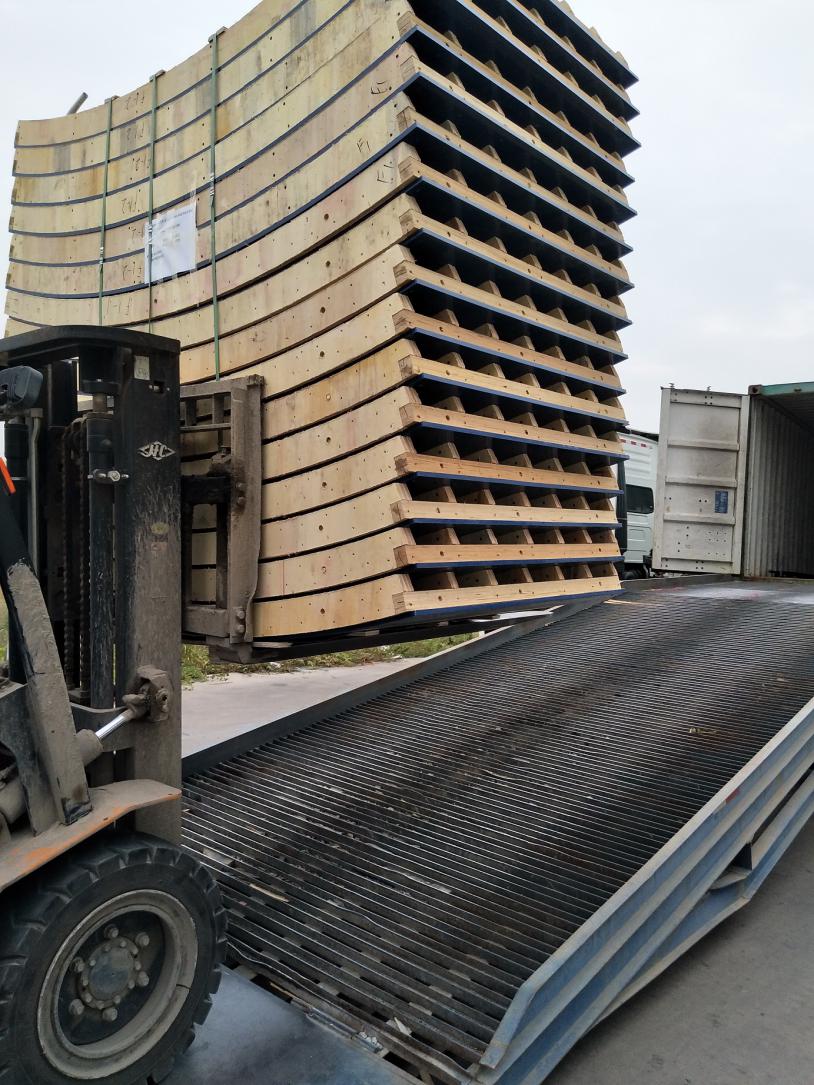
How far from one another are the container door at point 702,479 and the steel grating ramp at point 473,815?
273 centimetres

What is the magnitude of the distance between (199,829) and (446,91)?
310 centimetres

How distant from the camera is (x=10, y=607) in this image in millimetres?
2070

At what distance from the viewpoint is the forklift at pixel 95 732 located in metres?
1.91

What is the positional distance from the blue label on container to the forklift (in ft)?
22.4

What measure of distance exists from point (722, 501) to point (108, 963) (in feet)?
24.2

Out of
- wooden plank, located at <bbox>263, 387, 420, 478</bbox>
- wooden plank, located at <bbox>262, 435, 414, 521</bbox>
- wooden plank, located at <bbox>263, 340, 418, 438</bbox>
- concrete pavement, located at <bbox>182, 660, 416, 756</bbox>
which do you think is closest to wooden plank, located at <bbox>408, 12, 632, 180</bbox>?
wooden plank, located at <bbox>263, 340, 418, 438</bbox>

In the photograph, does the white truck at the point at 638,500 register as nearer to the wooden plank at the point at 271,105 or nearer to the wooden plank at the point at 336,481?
the wooden plank at the point at 271,105

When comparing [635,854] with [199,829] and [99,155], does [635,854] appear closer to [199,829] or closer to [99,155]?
[199,829]

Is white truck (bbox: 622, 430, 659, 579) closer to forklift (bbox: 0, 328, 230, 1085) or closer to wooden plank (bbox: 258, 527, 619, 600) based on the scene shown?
wooden plank (bbox: 258, 527, 619, 600)

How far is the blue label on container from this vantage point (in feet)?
26.6

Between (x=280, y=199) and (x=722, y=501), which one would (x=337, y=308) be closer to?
(x=280, y=199)

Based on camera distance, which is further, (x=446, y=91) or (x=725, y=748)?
(x=725, y=748)

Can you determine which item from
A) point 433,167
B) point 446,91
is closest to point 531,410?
point 433,167

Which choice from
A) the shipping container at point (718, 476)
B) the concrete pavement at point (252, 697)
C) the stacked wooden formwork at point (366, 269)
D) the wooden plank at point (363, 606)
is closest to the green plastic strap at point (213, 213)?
the stacked wooden formwork at point (366, 269)
